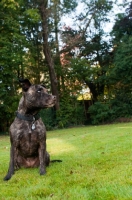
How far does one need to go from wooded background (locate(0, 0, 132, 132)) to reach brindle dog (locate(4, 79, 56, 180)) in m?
14.9

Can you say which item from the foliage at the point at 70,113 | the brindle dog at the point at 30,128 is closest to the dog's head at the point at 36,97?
the brindle dog at the point at 30,128

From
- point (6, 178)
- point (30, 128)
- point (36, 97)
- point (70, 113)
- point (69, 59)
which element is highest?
point (69, 59)

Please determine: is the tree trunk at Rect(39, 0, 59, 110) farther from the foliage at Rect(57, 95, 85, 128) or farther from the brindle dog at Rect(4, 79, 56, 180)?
the brindle dog at Rect(4, 79, 56, 180)

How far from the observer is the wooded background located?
20969 mm

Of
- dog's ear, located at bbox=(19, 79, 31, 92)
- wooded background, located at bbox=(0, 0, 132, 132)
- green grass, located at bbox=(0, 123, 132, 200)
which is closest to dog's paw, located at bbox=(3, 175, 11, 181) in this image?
green grass, located at bbox=(0, 123, 132, 200)

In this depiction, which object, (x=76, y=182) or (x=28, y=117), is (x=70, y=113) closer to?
(x=28, y=117)

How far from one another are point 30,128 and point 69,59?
2114 cm

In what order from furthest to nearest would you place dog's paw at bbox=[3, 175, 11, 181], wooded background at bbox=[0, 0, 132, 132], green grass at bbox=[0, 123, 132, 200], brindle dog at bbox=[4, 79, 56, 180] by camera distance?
wooded background at bbox=[0, 0, 132, 132], brindle dog at bbox=[4, 79, 56, 180], dog's paw at bbox=[3, 175, 11, 181], green grass at bbox=[0, 123, 132, 200]

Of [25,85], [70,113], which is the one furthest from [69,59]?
[25,85]

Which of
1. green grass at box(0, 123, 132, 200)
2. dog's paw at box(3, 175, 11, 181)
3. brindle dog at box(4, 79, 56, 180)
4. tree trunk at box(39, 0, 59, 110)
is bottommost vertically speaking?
dog's paw at box(3, 175, 11, 181)

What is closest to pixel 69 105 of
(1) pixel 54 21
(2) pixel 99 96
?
(2) pixel 99 96

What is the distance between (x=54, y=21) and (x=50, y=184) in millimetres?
21824

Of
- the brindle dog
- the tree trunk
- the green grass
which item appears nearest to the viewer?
the green grass

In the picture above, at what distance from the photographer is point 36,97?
5.29 m
